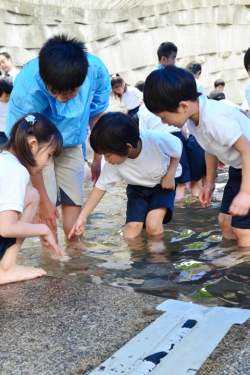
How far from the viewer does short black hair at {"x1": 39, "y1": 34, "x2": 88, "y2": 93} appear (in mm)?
2904

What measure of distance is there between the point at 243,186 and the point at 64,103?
121 cm

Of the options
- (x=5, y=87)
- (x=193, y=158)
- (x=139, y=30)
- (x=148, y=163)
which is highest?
(x=139, y=30)

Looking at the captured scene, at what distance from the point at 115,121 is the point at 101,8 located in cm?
858

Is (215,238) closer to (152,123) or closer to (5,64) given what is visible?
→ (152,123)

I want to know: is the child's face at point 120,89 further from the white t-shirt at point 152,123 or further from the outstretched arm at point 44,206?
the outstretched arm at point 44,206

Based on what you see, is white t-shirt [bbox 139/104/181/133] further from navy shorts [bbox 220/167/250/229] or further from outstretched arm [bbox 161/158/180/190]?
navy shorts [bbox 220/167/250/229]

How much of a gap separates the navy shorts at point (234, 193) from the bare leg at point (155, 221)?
1.57 feet

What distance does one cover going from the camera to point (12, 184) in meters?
2.57

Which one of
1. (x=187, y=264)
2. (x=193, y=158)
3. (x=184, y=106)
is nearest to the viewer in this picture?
(x=184, y=106)

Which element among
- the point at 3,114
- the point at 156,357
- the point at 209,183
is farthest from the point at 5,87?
the point at 156,357

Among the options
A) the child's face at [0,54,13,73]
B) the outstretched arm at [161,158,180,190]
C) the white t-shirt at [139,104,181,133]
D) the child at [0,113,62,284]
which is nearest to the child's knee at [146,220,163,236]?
the outstretched arm at [161,158,180,190]

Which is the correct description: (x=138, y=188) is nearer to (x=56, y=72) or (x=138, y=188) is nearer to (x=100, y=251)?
(x=100, y=251)

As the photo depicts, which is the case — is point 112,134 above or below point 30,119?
below

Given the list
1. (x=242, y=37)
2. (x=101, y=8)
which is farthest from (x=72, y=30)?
(x=242, y=37)
